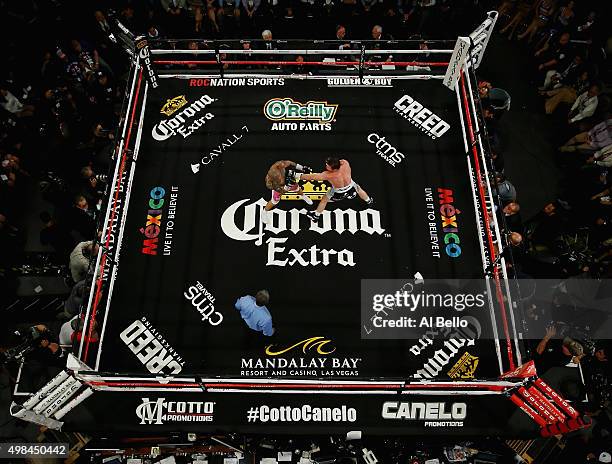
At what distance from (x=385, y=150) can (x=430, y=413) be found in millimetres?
3741

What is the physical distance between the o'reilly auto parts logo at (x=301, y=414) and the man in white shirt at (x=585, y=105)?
667 cm

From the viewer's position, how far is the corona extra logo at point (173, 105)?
339 inches

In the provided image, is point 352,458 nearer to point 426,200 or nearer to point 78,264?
point 426,200

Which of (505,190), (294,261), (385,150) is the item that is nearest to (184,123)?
(294,261)

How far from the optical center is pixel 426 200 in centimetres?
782

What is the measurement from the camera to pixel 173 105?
8672 millimetres

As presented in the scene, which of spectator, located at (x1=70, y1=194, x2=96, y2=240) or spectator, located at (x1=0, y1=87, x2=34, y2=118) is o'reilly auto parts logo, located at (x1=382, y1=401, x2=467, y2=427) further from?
spectator, located at (x1=0, y1=87, x2=34, y2=118)

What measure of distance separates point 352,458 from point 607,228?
508cm

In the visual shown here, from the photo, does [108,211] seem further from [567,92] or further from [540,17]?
[540,17]

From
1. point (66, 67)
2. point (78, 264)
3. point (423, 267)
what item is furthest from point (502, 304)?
point (66, 67)

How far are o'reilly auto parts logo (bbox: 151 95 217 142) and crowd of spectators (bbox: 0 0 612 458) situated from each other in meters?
1.02

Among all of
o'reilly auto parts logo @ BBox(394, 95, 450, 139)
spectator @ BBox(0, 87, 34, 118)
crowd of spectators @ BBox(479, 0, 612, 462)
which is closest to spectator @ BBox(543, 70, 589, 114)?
crowd of spectators @ BBox(479, 0, 612, 462)

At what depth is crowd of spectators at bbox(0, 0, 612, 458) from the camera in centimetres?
827

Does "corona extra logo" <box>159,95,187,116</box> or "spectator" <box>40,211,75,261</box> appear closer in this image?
"spectator" <box>40,211,75,261</box>
